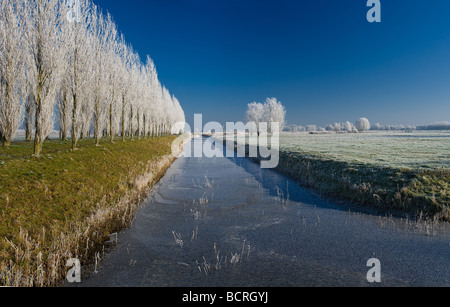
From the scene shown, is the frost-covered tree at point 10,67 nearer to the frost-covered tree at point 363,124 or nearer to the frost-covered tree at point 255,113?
the frost-covered tree at point 255,113

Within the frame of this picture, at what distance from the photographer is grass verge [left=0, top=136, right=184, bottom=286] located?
17.3ft

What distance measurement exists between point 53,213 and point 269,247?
727cm

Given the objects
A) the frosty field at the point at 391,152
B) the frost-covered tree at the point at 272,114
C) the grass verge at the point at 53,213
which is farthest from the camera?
the frost-covered tree at the point at 272,114

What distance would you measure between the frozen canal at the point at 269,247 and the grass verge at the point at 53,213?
0.88 metres

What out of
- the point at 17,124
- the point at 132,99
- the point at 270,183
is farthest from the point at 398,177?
the point at 132,99

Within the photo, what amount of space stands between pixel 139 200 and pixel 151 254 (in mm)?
5657

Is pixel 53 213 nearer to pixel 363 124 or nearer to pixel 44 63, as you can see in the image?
pixel 44 63

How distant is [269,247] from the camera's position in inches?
283

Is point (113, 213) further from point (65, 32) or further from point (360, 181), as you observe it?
point (360, 181)

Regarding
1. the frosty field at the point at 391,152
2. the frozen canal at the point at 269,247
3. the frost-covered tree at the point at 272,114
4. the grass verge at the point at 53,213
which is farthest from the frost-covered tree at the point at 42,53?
the frost-covered tree at the point at 272,114

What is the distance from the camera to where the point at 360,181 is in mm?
13102

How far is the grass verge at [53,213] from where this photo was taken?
527cm

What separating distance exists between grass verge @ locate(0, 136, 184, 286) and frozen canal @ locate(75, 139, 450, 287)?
88 centimetres

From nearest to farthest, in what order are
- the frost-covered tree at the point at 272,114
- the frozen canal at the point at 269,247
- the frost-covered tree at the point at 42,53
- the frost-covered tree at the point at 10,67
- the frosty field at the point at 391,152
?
the frozen canal at the point at 269,247 < the frost-covered tree at the point at 42,53 < the frost-covered tree at the point at 10,67 < the frosty field at the point at 391,152 < the frost-covered tree at the point at 272,114
